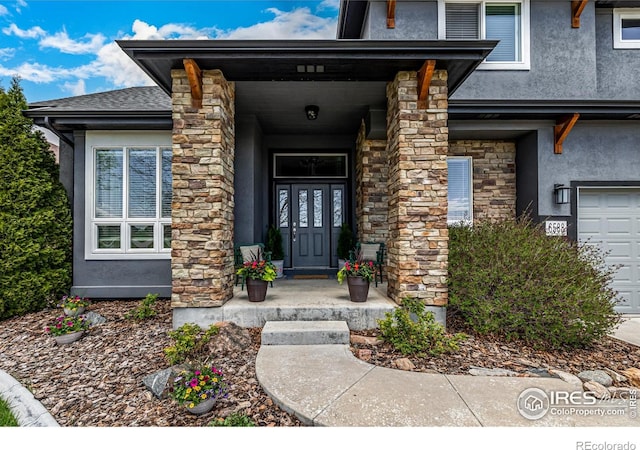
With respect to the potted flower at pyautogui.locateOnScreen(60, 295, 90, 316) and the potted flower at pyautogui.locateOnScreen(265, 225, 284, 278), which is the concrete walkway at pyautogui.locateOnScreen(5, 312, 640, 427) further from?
the potted flower at pyautogui.locateOnScreen(265, 225, 284, 278)

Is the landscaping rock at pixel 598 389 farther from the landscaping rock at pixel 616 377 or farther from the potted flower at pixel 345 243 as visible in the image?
the potted flower at pixel 345 243

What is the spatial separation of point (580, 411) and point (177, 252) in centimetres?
379

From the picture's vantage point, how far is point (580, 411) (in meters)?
2.19

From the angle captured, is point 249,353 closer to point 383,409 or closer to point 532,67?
point 383,409

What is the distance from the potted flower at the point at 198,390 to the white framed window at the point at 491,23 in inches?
239

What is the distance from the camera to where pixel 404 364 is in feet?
9.44

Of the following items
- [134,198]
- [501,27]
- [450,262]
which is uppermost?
[501,27]

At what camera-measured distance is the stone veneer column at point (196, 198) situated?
12.1 ft

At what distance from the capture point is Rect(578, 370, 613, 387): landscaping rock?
276cm

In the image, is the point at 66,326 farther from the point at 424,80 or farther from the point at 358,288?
the point at 424,80

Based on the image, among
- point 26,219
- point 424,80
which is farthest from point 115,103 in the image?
point 424,80

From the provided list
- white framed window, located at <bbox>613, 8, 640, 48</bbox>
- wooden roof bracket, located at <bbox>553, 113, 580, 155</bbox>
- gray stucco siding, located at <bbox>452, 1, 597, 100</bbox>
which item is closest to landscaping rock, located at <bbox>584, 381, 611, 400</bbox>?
wooden roof bracket, located at <bbox>553, 113, 580, 155</bbox>

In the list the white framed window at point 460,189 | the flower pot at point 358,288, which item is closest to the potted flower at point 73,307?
the flower pot at point 358,288

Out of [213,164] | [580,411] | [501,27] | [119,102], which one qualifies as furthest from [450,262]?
[119,102]
